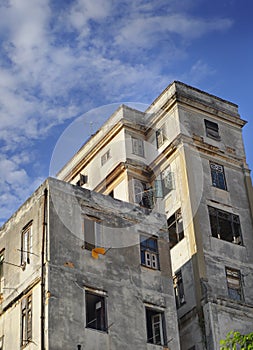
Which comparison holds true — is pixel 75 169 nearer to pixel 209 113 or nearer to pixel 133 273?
pixel 209 113

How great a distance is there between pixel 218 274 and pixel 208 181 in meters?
5.64

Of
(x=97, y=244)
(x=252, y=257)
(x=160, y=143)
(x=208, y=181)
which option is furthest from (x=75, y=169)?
(x=97, y=244)

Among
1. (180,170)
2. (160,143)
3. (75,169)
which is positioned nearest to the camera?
(180,170)

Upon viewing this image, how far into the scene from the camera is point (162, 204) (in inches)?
1555

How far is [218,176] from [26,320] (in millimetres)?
16064

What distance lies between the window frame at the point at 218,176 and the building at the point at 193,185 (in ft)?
0.21

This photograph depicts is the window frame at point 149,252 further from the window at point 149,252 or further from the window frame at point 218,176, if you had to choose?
the window frame at point 218,176

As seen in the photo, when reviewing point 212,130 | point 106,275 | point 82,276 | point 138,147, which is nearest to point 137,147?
point 138,147

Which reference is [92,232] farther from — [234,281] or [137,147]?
[137,147]

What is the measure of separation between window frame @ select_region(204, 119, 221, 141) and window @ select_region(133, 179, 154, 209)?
4665 mm

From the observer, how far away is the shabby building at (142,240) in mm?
28156

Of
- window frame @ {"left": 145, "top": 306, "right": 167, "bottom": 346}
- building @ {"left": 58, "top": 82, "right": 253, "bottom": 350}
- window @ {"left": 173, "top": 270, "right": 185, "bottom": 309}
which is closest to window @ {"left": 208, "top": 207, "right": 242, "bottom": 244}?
building @ {"left": 58, "top": 82, "right": 253, "bottom": 350}

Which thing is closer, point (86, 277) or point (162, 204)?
point (86, 277)

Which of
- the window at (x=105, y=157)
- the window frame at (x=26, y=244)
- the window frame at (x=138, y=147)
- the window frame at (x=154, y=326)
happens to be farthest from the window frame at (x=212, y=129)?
the window frame at (x=26, y=244)
